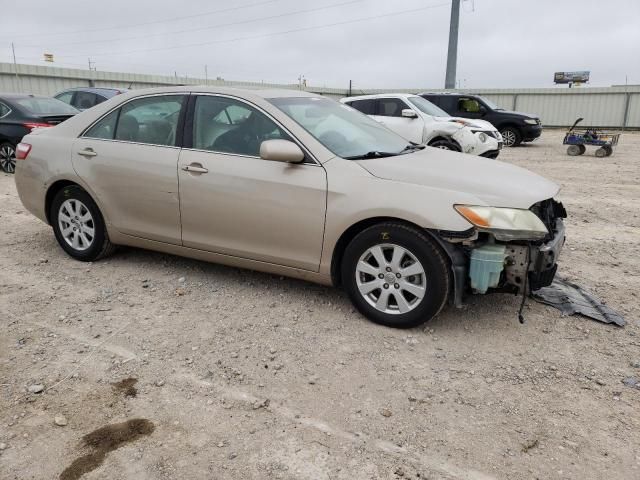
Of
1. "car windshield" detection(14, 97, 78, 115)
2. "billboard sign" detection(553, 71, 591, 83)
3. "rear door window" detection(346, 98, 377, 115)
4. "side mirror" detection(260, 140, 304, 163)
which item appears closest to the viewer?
"side mirror" detection(260, 140, 304, 163)

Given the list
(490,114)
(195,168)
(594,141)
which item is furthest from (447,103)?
(195,168)

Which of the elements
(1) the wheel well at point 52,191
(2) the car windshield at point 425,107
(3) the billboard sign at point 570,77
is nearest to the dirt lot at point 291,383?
(1) the wheel well at point 52,191

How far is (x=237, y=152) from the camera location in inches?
159

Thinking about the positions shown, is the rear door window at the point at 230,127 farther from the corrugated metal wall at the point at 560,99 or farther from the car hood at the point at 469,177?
the corrugated metal wall at the point at 560,99

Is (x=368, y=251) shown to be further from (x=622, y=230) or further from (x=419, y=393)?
(x=622, y=230)

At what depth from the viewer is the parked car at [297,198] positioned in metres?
3.41

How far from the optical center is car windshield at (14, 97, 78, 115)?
981 cm

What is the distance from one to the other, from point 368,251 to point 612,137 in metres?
13.3

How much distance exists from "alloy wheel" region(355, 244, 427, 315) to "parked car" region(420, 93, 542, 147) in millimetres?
13298

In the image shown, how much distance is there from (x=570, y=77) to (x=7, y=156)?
174 feet

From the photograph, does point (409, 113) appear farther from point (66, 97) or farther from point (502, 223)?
point (66, 97)

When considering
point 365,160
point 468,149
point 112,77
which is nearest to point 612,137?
point 468,149

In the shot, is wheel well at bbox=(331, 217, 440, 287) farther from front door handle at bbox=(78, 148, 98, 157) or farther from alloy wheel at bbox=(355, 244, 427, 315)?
front door handle at bbox=(78, 148, 98, 157)

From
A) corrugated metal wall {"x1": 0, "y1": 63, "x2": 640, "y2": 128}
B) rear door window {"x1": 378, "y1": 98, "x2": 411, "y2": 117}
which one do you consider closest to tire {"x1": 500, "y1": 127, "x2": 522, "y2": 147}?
rear door window {"x1": 378, "y1": 98, "x2": 411, "y2": 117}
